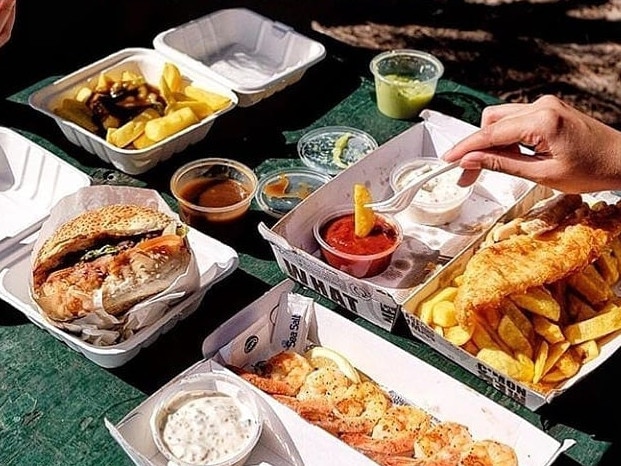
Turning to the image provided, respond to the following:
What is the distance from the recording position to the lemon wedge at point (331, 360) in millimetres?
1962

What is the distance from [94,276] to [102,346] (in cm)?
17

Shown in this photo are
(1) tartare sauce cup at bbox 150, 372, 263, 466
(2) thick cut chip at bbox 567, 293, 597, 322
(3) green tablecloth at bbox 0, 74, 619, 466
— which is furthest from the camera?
(2) thick cut chip at bbox 567, 293, 597, 322

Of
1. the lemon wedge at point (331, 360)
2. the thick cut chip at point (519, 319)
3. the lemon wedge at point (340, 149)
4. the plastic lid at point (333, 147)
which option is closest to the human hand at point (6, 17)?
the plastic lid at point (333, 147)

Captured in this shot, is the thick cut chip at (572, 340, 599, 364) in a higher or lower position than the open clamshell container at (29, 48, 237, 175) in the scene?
lower

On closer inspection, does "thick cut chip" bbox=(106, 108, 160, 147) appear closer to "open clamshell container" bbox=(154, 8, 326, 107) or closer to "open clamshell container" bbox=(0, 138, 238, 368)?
"open clamshell container" bbox=(0, 138, 238, 368)

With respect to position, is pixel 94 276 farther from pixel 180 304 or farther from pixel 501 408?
pixel 501 408

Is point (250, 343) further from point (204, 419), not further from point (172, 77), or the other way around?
point (172, 77)

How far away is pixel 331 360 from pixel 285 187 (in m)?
0.76

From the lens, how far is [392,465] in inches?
67.9

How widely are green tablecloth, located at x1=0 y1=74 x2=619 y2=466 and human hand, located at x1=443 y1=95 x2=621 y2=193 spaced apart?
465 mm

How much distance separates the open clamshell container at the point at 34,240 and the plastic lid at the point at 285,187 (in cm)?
37

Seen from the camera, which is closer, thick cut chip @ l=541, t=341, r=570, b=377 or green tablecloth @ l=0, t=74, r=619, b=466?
green tablecloth @ l=0, t=74, r=619, b=466

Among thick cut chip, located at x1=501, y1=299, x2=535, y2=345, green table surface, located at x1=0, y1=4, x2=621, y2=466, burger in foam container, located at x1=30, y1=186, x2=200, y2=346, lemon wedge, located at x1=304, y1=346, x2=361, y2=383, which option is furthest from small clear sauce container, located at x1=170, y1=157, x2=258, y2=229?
thick cut chip, located at x1=501, y1=299, x2=535, y2=345

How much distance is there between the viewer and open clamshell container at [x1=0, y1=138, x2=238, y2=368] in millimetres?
1934
